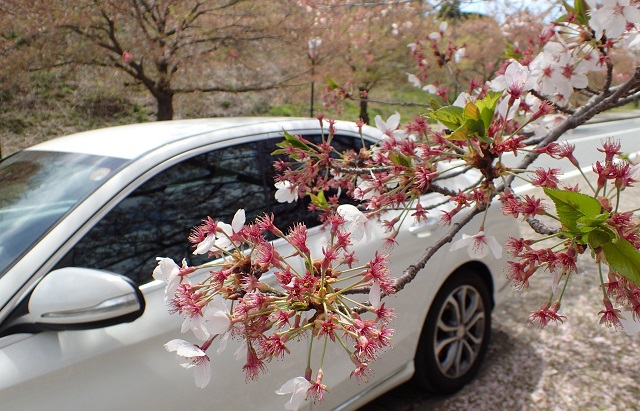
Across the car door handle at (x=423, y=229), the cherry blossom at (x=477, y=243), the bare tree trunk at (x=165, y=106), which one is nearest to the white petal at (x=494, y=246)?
the cherry blossom at (x=477, y=243)

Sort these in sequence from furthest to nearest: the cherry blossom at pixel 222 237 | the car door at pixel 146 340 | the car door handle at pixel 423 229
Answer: the car door handle at pixel 423 229 < the car door at pixel 146 340 < the cherry blossom at pixel 222 237

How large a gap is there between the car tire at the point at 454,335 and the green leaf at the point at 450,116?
1.98 meters

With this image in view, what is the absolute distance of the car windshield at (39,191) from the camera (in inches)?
70.8

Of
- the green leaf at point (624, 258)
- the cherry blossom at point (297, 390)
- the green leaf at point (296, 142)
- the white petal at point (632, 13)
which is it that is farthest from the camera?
the green leaf at point (296, 142)

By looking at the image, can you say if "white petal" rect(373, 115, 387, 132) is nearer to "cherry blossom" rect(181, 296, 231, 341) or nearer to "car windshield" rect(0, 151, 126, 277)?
"cherry blossom" rect(181, 296, 231, 341)

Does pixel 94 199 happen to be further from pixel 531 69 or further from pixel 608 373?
pixel 608 373

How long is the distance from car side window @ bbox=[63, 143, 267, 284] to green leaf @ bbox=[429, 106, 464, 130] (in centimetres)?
129

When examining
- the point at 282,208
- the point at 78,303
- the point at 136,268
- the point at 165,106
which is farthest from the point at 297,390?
the point at 165,106

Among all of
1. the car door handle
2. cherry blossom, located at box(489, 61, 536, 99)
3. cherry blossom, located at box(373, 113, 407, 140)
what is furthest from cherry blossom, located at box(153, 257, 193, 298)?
the car door handle

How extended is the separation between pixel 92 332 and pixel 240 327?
40.0 inches

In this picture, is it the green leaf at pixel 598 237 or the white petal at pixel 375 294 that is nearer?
the green leaf at pixel 598 237

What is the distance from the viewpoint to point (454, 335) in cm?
301

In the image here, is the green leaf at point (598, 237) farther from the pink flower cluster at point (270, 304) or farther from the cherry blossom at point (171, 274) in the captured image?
the cherry blossom at point (171, 274)

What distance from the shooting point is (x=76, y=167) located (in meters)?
2.10
